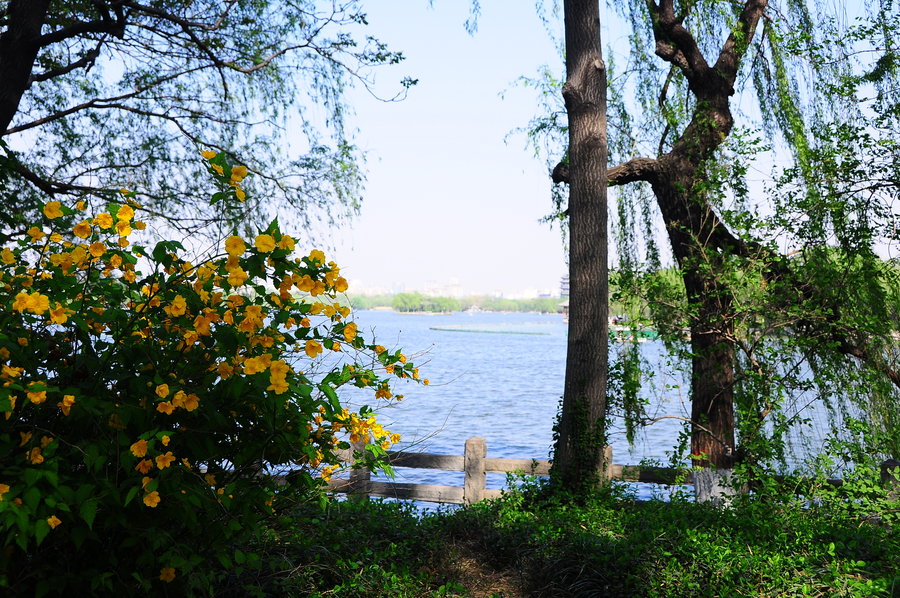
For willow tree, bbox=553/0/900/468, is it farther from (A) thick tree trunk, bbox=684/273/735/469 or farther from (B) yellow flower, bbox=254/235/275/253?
(B) yellow flower, bbox=254/235/275/253

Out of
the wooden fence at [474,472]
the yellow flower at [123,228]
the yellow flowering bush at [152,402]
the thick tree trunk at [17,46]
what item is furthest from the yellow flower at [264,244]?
the thick tree trunk at [17,46]

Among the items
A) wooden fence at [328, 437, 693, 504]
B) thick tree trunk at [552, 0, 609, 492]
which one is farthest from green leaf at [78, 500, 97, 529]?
thick tree trunk at [552, 0, 609, 492]

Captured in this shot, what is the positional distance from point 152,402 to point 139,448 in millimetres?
217

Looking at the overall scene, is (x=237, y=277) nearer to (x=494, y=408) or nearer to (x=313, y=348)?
(x=313, y=348)

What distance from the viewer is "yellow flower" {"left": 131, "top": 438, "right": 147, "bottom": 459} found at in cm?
263

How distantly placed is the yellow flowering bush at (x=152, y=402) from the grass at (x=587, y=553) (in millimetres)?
633

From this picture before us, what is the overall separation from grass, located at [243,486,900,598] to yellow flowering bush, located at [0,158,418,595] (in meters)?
0.63

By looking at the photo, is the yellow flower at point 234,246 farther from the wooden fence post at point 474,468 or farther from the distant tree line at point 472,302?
the distant tree line at point 472,302

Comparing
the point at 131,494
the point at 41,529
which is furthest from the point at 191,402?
the point at 41,529

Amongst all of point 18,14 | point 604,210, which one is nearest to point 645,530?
point 604,210

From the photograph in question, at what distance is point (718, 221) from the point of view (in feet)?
28.0

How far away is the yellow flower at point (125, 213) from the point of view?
2.99m

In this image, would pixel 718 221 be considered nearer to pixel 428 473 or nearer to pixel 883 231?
pixel 883 231

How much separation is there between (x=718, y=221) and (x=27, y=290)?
7.33m
